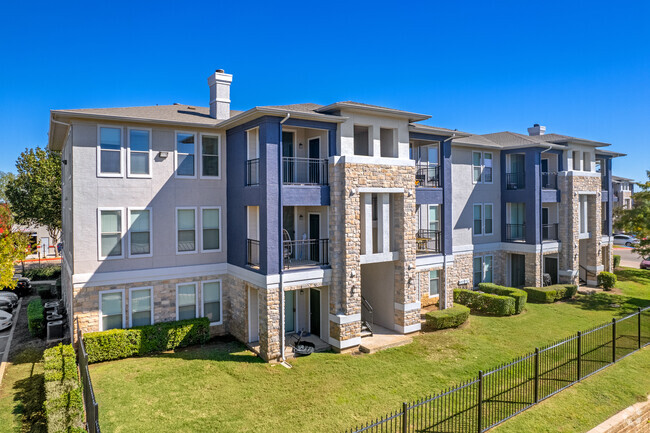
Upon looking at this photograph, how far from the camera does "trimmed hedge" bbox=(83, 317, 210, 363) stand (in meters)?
13.7

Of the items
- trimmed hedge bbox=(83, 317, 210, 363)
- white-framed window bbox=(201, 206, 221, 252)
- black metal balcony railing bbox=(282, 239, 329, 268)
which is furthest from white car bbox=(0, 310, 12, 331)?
black metal balcony railing bbox=(282, 239, 329, 268)

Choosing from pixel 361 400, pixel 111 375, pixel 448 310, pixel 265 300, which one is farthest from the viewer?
pixel 448 310

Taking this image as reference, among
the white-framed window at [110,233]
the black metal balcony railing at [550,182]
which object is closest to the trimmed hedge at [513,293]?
the black metal balcony railing at [550,182]

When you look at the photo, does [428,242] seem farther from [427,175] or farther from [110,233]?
[110,233]

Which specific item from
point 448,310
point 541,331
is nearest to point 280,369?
point 448,310

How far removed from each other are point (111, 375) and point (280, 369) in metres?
5.22

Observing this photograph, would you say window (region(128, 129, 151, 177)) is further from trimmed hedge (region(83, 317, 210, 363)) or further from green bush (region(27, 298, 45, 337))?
green bush (region(27, 298, 45, 337))

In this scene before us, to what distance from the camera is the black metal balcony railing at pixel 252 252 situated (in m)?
15.3

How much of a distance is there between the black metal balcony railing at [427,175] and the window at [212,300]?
10681 millimetres

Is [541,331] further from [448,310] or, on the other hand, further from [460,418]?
[460,418]

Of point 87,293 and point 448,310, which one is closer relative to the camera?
point 87,293

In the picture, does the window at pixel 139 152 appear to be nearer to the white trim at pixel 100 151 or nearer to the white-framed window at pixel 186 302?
the white trim at pixel 100 151

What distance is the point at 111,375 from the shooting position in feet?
41.5

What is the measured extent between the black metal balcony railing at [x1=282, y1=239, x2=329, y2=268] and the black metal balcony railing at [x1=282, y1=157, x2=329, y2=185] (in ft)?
7.99
